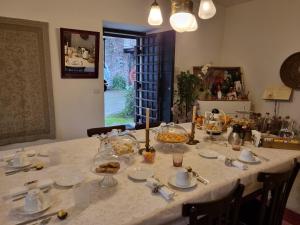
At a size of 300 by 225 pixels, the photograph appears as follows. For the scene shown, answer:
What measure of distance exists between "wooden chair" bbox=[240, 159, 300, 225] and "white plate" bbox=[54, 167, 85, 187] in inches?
41.0

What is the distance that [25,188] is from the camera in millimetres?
1190

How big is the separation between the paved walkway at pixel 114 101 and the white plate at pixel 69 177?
5.28 metres

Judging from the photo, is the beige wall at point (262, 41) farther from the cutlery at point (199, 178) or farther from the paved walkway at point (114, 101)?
the paved walkway at point (114, 101)

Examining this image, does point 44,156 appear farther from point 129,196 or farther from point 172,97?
point 172,97

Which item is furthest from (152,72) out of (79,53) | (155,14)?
(155,14)

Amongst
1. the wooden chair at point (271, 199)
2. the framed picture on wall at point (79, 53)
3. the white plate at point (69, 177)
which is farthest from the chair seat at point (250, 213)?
the framed picture on wall at point (79, 53)

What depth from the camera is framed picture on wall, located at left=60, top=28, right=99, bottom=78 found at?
3.09 metres

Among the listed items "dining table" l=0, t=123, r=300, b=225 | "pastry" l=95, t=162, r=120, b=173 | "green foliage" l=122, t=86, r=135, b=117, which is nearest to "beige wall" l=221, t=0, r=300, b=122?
"dining table" l=0, t=123, r=300, b=225

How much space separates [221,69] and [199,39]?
28.3 inches

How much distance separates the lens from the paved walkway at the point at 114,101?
6.72 m

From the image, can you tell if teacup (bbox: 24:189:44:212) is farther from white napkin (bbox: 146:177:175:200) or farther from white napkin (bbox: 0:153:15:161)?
white napkin (bbox: 0:153:15:161)

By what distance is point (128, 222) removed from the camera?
0.97 meters

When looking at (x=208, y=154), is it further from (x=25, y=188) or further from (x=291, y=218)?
(x=291, y=218)

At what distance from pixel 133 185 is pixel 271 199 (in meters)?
0.84
